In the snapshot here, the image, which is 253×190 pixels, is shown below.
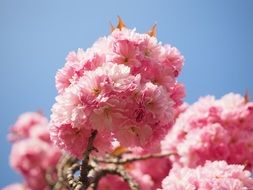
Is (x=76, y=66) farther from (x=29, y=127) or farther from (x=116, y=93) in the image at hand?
(x=29, y=127)

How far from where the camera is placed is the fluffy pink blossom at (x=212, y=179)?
224cm

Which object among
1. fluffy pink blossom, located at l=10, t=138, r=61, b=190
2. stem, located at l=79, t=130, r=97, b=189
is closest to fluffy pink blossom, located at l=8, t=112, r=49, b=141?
fluffy pink blossom, located at l=10, t=138, r=61, b=190

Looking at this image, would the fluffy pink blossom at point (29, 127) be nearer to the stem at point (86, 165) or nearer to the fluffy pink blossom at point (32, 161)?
the fluffy pink blossom at point (32, 161)

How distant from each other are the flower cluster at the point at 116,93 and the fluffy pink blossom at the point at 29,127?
6.89m

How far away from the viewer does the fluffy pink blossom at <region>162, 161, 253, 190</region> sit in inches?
88.1

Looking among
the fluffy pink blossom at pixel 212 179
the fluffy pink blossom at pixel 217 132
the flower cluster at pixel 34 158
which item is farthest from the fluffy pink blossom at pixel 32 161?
the fluffy pink blossom at pixel 212 179

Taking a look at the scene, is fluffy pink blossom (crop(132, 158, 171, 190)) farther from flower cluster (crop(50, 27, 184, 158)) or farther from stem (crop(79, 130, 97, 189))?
stem (crop(79, 130, 97, 189))

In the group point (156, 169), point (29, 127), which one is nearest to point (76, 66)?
point (156, 169)

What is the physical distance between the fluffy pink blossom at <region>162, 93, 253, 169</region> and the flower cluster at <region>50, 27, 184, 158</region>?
142 cm

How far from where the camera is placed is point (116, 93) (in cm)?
203

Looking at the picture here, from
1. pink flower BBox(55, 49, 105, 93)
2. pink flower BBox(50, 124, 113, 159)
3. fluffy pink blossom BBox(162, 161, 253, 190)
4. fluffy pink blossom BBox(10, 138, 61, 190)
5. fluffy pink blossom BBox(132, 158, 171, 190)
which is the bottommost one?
fluffy pink blossom BBox(162, 161, 253, 190)

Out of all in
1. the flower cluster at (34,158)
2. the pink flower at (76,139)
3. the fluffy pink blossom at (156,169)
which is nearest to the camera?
the pink flower at (76,139)

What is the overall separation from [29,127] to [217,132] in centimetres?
648

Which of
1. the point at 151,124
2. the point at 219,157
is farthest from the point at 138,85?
the point at 219,157
